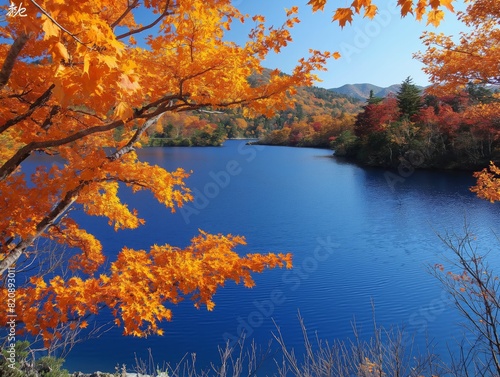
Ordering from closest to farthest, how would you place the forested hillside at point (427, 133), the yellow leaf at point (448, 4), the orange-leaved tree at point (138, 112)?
the yellow leaf at point (448, 4), the orange-leaved tree at point (138, 112), the forested hillside at point (427, 133)

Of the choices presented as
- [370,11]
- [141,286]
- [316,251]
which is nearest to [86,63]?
[370,11]

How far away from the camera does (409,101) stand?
2545 cm

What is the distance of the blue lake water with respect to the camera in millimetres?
6180

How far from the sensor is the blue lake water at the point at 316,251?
6.18 meters

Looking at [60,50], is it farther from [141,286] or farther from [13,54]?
[141,286]

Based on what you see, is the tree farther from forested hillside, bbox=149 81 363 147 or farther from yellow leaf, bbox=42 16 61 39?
forested hillside, bbox=149 81 363 147

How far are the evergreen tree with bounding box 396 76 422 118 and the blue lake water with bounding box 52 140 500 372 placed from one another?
288 inches

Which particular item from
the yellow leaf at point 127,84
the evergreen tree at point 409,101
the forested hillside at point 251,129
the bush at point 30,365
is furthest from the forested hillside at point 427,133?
the yellow leaf at point 127,84

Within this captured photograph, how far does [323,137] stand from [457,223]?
37.9 m

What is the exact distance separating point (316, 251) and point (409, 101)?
19977 millimetres

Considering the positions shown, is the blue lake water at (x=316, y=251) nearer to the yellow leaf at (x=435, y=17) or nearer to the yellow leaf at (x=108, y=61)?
the yellow leaf at (x=435, y=17)

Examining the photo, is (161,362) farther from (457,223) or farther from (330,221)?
(457,223)

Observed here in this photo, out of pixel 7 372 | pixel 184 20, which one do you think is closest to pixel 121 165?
pixel 184 20

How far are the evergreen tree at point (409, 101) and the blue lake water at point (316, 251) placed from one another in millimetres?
7322
